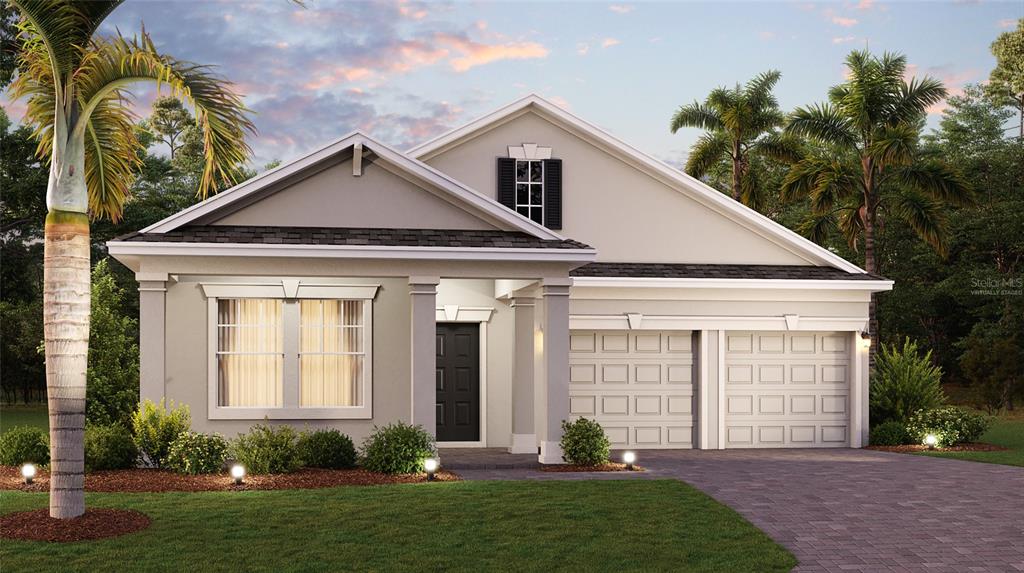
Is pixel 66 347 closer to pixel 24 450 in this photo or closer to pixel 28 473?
pixel 28 473

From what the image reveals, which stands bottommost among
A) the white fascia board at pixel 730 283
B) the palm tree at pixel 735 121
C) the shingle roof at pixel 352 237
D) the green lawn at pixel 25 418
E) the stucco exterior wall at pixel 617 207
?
the green lawn at pixel 25 418

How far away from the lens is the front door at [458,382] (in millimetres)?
18312

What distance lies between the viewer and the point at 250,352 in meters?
15.4

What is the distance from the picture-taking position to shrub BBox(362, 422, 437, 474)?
14.0 meters

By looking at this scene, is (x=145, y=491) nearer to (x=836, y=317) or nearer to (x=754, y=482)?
(x=754, y=482)

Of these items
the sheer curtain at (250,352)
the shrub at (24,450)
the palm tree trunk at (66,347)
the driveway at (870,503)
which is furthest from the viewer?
the sheer curtain at (250,352)

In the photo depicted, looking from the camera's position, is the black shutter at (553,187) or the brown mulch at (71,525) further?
the black shutter at (553,187)

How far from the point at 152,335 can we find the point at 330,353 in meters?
2.69

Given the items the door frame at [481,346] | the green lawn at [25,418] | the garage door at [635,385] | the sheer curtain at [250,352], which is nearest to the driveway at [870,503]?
the garage door at [635,385]

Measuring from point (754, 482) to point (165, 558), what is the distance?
26.1 feet

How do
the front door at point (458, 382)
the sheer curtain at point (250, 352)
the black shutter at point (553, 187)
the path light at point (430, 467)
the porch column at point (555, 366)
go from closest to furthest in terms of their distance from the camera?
the path light at point (430, 467)
the porch column at point (555, 366)
the sheer curtain at point (250, 352)
the front door at point (458, 382)
the black shutter at point (553, 187)

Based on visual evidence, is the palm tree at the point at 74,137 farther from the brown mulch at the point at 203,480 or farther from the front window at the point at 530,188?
the front window at the point at 530,188

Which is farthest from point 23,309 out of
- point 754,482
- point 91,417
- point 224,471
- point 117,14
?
point 754,482

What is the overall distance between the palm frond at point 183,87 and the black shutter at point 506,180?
8.27m
